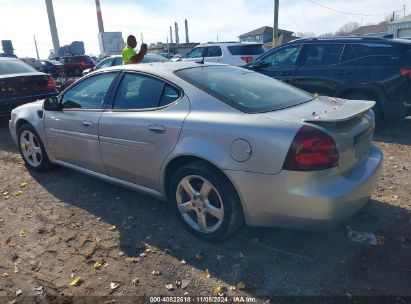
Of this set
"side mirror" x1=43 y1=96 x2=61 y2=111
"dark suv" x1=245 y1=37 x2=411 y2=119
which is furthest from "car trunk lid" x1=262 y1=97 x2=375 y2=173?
"dark suv" x1=245 y1=37 x2=411 y2=119

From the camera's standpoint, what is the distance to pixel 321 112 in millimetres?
3027

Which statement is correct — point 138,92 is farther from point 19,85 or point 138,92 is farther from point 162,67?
point 19,85

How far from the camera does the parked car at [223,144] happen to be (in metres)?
2.63

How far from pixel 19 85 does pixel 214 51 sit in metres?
7.36

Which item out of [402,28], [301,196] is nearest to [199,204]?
[301,196]

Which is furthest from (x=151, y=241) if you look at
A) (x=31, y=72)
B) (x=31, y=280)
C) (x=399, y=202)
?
(x=31, y=72)

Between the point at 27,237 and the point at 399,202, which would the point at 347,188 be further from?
the point at 27,237

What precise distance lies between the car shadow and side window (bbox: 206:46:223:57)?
32.2ft

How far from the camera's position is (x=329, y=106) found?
3.31 meters

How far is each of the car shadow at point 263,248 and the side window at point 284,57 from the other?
433cm

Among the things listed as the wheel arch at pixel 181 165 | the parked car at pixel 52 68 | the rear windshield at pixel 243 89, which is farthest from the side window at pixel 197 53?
the parked car at pixel 52 68

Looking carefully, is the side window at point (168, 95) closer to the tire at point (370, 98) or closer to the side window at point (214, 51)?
the tire at point (370, 98)

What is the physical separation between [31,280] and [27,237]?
767mm

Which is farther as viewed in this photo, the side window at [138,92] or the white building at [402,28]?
the white building at [402,28]
